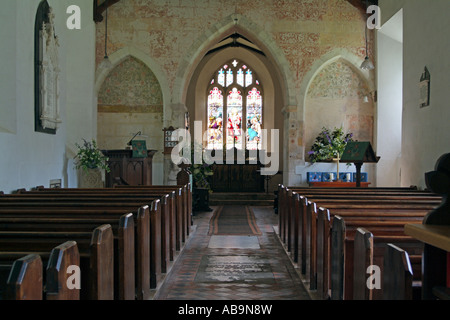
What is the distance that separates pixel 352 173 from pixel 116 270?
31.1ft

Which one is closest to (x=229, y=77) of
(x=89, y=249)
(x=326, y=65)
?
(x=326, y=65)

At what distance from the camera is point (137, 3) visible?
449 inches

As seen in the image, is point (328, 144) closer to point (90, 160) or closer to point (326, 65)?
point (326, 65)

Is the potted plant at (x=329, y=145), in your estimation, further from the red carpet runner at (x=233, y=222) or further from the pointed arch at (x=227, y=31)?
the red carpet runner at (x=233, y=222)

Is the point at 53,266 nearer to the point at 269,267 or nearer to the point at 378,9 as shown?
the point at 269,267

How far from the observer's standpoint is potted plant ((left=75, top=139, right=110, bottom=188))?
27.8ft

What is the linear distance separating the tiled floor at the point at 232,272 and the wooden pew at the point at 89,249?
135cm

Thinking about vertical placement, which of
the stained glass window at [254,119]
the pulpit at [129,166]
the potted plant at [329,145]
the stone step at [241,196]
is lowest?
the stone step at [241,196]

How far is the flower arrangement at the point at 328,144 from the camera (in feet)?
36.7

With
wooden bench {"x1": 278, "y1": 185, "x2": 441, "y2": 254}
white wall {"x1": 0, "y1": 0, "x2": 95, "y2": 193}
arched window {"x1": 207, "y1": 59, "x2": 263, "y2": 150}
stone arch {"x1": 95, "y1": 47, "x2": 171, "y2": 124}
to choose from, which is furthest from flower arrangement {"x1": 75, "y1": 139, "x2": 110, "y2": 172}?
arched window {"x1": 207, "y1": 59, "x2": 263, "y2": 150}

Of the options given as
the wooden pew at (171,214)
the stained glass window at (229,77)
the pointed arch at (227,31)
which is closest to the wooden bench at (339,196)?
the wooden pew at (171,214)

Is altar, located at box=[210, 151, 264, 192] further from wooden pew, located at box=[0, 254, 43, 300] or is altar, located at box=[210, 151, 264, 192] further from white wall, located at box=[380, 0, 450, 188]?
wooden pew, located at box=[0, 254, 43, 300]

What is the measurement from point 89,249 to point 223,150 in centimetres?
1244

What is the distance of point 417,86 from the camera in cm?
765
